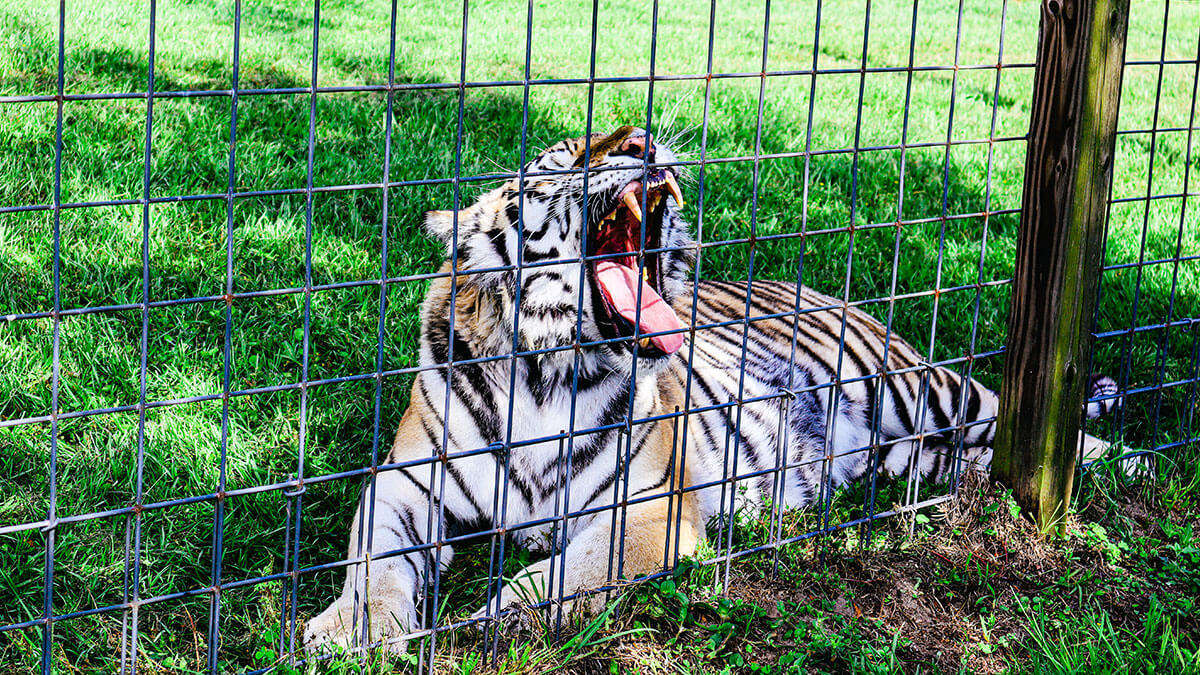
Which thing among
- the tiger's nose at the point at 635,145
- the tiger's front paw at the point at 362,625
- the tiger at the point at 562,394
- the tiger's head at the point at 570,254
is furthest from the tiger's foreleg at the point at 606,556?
the tiger's nose at the point at 635,145

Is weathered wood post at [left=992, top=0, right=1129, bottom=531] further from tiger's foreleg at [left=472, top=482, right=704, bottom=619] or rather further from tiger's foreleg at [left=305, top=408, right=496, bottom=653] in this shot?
tiger's foreleg at [left=305, top=408, right=496, bottom=653]

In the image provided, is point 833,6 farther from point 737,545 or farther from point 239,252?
point 737,545

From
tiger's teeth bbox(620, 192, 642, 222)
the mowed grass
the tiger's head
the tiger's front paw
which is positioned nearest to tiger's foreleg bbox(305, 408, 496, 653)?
the tiger's front paw

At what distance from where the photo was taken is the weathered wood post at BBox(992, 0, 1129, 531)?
2746 millimetres

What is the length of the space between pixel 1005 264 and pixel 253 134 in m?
3.30

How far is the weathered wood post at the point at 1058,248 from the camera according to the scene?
275cm

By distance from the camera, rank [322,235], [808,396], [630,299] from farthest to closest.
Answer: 1. [322,235]
2. [808,396]
3. [630,299]

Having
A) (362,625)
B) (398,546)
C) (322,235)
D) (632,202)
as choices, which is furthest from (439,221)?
(322,235)

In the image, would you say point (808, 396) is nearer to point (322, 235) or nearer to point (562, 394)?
point (562, 394)

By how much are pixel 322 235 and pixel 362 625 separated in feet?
7.94

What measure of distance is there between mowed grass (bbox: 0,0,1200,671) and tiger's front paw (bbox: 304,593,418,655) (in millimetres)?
112

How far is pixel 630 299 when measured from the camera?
2832mm

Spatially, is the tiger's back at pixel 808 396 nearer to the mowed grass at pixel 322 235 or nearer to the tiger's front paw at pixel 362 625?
the mowed grass at pixel 322 235

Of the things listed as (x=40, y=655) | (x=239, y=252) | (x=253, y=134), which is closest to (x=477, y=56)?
(x=253, y=134)
